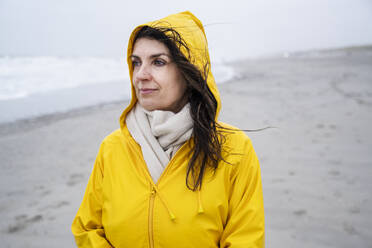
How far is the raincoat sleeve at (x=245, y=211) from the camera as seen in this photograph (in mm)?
1568

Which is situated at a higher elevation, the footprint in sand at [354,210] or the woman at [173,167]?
the woman at [173,167]

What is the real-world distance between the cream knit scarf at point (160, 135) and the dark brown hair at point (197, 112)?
72mm

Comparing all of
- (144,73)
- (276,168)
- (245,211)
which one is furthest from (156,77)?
(276,168)

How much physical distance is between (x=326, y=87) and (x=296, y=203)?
841 cm

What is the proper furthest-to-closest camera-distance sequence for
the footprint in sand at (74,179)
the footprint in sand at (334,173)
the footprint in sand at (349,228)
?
the footprint in sand at (74,179) < the footprint in sand at (334,173) < the footprint in sand at (349,228)

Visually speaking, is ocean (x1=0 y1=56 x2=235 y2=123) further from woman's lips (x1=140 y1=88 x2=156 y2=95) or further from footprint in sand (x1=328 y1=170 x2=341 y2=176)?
footprint in sand (x1=328 y1=170 x2=341 y2=176)

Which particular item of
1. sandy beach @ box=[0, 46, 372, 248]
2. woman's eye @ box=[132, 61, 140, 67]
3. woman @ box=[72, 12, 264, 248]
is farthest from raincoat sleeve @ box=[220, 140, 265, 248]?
sandy beach @ box=[0, 46, 372, 248]

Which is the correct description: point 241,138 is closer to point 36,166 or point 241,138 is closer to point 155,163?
point 155,163

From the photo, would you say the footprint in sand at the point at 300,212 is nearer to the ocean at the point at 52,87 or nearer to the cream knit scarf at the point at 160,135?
the cream knit scarf at the point at 160,135

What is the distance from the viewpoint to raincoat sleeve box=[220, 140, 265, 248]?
1.57 metres

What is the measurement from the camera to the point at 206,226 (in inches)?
60.9

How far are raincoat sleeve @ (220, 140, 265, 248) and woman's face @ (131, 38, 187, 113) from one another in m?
0.61

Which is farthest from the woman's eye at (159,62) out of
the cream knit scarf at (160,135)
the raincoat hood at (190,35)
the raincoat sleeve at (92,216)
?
the raincoat sleeve at (92,216)

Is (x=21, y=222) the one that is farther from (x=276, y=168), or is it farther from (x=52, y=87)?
(x=52, y=87)
